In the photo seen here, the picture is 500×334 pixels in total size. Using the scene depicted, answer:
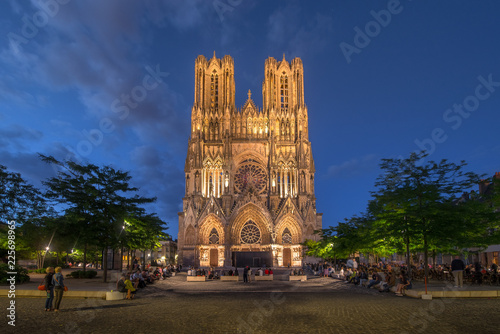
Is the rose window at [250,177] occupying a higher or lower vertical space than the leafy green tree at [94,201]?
higher

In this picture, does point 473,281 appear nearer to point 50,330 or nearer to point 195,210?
point 50,330

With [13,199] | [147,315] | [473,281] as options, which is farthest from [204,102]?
[147,315]

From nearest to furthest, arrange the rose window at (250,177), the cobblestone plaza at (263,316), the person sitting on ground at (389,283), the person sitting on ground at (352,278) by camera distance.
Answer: the cobblestone plaza at (263,316) → the person sitting on ground at (389,283) → the person sitting on ground at (352,278) → the rose window at (250,177)

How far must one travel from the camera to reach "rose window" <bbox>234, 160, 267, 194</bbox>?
66.6 metres

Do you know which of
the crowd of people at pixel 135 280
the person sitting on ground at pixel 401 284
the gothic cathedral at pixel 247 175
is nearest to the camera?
the crowd of people at pixel 135 280

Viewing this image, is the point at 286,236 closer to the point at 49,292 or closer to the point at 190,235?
the point at 190,235

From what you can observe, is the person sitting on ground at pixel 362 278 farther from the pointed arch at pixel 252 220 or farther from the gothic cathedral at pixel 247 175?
the pointed arch at pixel 252 220

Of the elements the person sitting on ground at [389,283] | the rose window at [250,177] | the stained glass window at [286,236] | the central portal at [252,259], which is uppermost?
the rose window at [250,177]

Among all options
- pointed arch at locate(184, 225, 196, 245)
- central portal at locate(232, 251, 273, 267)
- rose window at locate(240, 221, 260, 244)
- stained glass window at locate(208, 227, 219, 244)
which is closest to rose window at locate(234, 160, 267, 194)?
rose window at locate(240, 221, 260, 244)

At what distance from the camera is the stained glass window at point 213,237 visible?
63438 millimetres

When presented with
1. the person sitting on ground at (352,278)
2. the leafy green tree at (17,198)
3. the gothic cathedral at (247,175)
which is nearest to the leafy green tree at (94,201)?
the leafy green tree at (17,198)

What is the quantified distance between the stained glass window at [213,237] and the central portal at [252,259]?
213 inches

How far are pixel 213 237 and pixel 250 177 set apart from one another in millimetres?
11232

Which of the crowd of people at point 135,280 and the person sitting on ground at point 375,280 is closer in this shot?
the crowd of people at point 135,280
